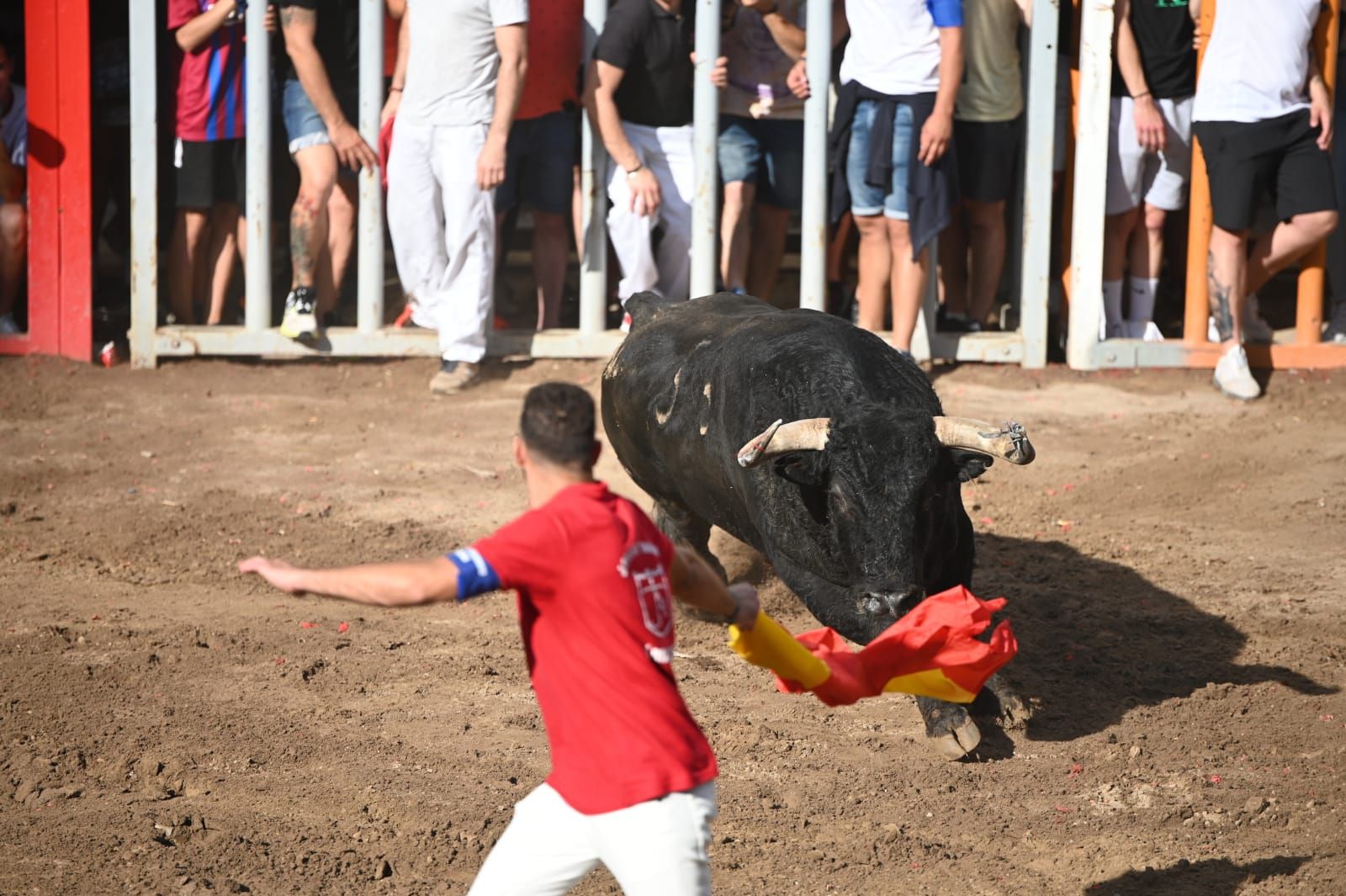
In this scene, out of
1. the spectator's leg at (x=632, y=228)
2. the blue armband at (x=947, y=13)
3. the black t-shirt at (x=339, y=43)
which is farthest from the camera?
the black t-shirt at (x=339, y=43)

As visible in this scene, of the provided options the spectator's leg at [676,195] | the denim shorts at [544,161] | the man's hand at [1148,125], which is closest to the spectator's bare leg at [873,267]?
the spectator's leg at [676,195]

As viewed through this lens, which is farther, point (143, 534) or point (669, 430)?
point (143, 534)

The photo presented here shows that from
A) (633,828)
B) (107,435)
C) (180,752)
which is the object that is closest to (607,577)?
(633,828)

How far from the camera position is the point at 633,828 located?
3547 mm

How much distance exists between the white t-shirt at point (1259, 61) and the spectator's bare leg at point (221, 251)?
6067mm

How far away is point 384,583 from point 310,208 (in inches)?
283

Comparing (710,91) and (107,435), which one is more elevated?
(710,91)

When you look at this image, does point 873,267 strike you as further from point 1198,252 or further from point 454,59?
point 454,59

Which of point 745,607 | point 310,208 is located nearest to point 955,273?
point 310,208

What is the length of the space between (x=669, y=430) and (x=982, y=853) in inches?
88.9

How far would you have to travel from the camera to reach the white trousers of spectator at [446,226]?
1005cm

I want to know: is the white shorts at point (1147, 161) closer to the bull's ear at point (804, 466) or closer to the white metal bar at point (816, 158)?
the white metal bar at point (816, 158)

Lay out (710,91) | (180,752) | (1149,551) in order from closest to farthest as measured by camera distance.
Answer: (180,752) < (1149,551) < (710,91)

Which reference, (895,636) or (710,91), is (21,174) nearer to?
(710,91)
